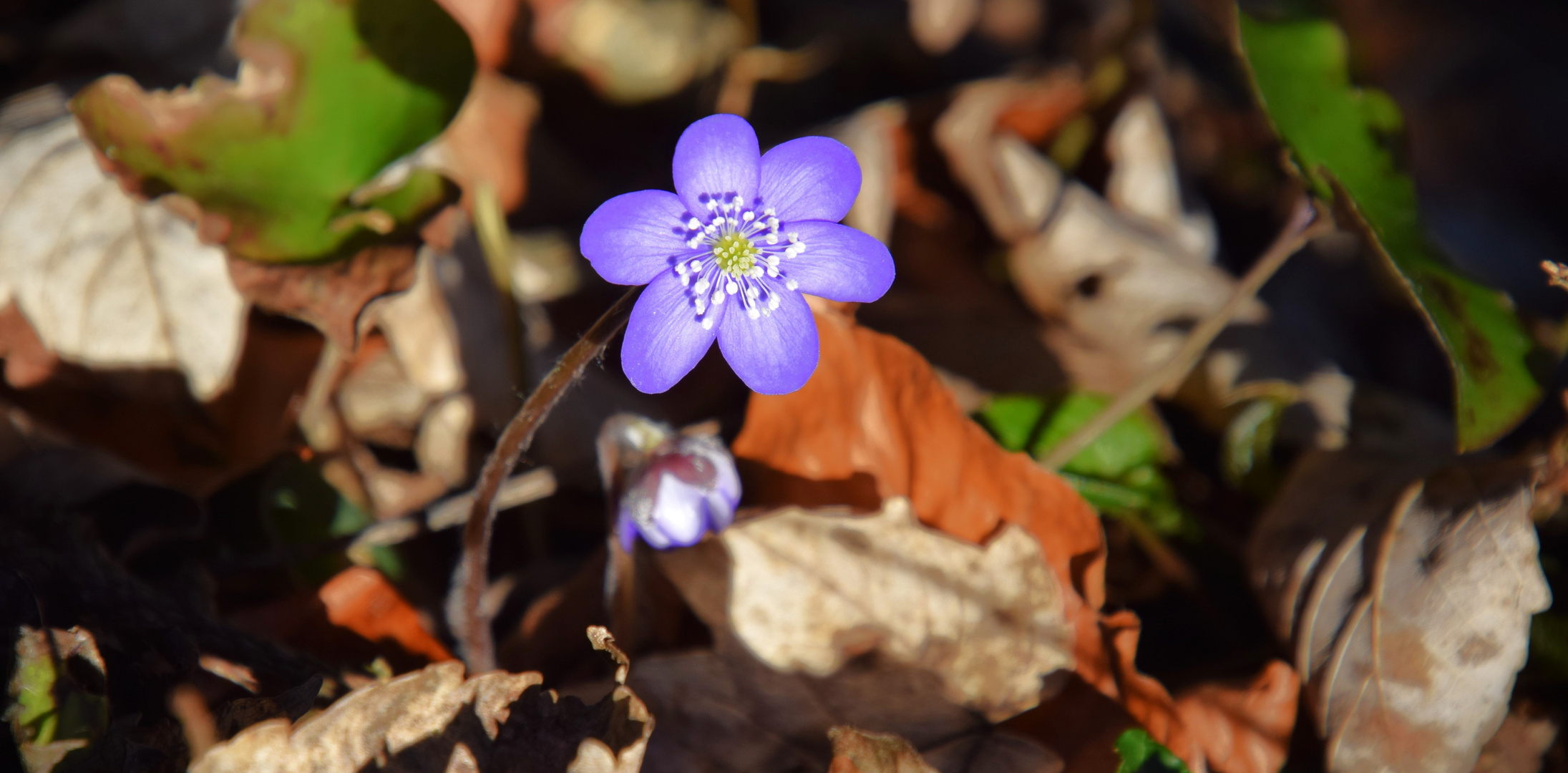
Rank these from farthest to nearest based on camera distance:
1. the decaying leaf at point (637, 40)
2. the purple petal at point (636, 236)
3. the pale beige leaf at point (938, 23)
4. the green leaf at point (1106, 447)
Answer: the pale beige leaf at point (938, 23), the decaying leaf at point (637, 40), the green leaf at point (1106, 447), the purple petal at point (636, 236)

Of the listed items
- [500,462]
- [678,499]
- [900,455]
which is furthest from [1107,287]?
[500,462]

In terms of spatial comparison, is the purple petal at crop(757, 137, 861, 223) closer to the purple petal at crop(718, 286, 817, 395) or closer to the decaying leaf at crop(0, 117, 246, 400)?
the purple petal at crop(718, 286, 817, 395)

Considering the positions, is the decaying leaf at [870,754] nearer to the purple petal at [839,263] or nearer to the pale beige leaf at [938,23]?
the purple petal at [839,263]

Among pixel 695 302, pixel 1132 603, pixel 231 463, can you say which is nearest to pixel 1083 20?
pixel 1132 603

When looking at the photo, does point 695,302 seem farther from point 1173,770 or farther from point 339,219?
point 1173,770

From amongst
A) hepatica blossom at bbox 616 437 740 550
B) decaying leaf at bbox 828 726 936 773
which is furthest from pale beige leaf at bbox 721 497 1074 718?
decaying leaf at bbox 828 726 936 773

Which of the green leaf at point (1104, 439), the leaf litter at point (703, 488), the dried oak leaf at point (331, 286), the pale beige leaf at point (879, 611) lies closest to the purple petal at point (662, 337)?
the leaf litter at point (703, 488)
